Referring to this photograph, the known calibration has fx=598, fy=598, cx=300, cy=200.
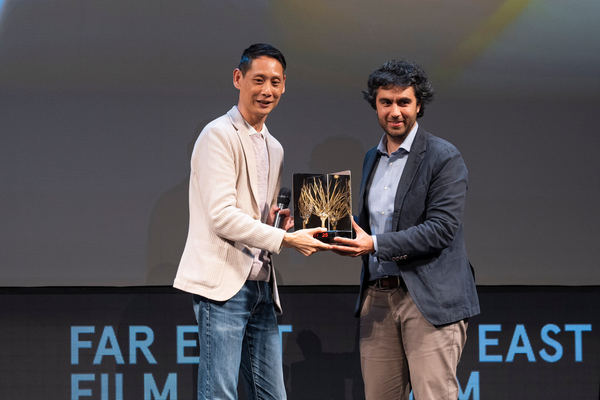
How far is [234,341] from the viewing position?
2.12 metres

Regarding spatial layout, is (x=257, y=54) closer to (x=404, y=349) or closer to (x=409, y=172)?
(x=409, y=172)

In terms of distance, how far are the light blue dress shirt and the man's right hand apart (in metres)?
0.21

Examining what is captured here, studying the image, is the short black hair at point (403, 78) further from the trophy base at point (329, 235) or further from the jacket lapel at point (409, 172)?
the trophy base at point (329, 235)

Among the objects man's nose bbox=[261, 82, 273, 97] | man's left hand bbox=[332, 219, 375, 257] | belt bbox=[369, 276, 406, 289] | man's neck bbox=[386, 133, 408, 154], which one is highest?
man's nose bbox=[261, 82, 273, 97]

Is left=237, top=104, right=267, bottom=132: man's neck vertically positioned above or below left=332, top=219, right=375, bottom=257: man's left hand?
above

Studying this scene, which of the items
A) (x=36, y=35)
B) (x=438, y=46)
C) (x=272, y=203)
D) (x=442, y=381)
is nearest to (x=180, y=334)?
(x=272, y=203)

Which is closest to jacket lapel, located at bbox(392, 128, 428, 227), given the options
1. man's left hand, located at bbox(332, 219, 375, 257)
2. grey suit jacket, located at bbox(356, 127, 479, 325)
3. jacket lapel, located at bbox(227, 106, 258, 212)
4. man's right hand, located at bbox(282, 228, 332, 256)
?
grey suit jacket, located at bbox(356, 127, 479, 325)

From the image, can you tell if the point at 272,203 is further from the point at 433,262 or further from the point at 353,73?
the point at 353,73

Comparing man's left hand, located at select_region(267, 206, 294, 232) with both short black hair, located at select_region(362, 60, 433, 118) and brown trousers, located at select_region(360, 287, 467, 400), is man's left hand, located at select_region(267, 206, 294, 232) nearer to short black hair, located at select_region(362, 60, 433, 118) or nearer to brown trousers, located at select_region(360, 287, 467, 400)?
brown trousers, located at select_region(360, 287, 467, 400)

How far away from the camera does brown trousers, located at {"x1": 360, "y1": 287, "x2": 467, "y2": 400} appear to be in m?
2.12

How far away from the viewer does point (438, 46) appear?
314 cm

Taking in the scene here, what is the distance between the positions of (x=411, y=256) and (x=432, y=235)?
0.11m

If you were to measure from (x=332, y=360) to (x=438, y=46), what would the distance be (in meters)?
1.75

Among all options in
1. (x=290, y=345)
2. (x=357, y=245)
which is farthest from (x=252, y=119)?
(x=290, y=345)
